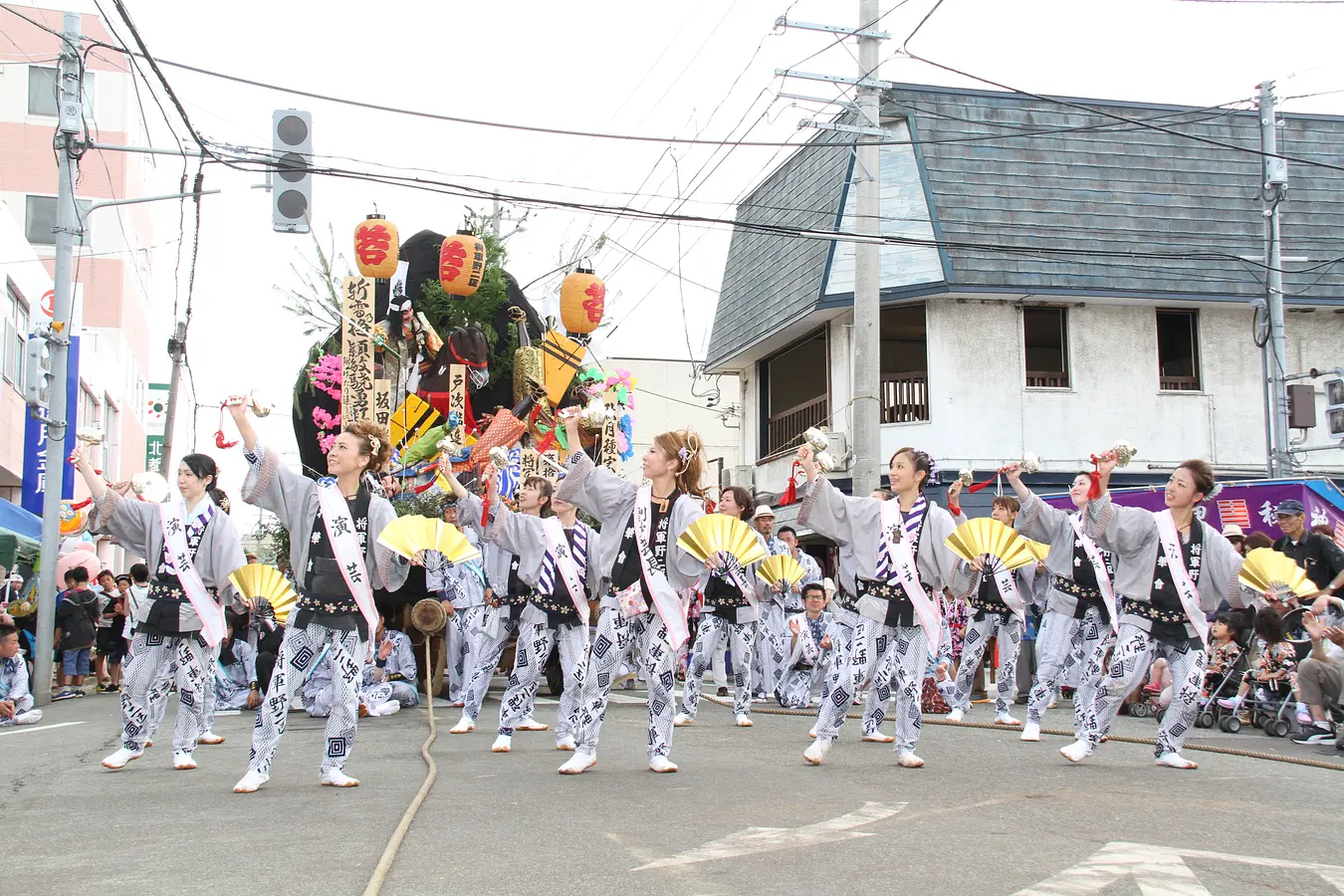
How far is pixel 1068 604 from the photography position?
32.2ft

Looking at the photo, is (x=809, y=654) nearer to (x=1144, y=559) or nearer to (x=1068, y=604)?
(x=1068, y=604)

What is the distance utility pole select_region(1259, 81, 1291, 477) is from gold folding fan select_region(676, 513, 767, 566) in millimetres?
12246

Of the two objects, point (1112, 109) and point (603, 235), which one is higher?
point (1112, 109)

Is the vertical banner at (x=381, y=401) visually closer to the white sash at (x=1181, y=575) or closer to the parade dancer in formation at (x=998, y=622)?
the parade dancer in formation at (x=998, y=622)

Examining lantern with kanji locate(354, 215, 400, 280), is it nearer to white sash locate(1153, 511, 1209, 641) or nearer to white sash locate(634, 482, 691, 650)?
white sash locate(634, 482, 691, 650)

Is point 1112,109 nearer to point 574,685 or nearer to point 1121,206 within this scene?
point 1121,206

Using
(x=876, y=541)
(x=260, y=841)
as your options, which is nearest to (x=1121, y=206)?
(x=876, y=541)

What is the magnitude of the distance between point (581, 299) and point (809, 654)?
247 inches

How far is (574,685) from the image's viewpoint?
820 cm

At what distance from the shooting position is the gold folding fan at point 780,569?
11.2 metres

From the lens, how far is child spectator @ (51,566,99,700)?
604 inches

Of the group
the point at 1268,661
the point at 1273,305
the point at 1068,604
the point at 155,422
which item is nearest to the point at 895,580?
the point at 1068,604

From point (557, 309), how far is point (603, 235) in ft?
4.60

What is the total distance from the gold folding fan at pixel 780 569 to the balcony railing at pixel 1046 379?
10.1 meters
